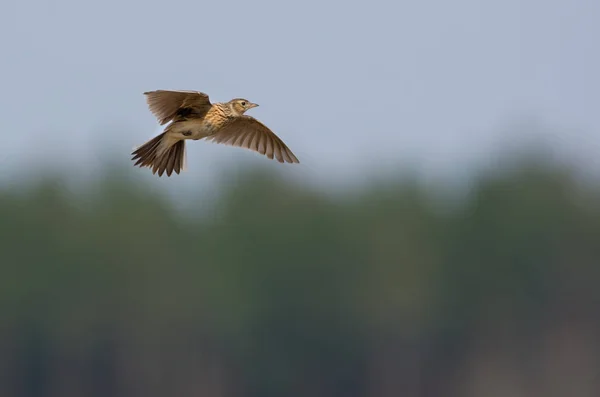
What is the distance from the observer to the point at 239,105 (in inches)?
621

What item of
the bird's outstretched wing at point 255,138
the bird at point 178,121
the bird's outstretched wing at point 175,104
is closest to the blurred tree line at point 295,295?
the bird's outstretched wing at point 255,138

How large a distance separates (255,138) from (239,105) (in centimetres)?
59

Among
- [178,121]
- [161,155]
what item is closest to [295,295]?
[161,155]

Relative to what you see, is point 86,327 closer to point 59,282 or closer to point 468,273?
point 59,282

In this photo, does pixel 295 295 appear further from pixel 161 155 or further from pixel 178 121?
pixel 178 121

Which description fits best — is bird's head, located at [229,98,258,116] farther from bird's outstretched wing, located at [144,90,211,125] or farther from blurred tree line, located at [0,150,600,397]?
blurred tree line, located at [0,150,600,397]

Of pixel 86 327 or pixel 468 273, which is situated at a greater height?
pixel 468 273

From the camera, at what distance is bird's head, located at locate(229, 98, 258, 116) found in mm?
15648

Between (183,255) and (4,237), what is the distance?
701 centimetres

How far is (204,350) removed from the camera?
70812 millimetres

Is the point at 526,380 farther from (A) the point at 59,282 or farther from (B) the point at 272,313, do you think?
(A) the point at 59,282

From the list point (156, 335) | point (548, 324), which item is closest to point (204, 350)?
point (156, 335)

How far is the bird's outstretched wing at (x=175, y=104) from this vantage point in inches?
579

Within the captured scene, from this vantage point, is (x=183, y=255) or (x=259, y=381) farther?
(x=183, y=255)
